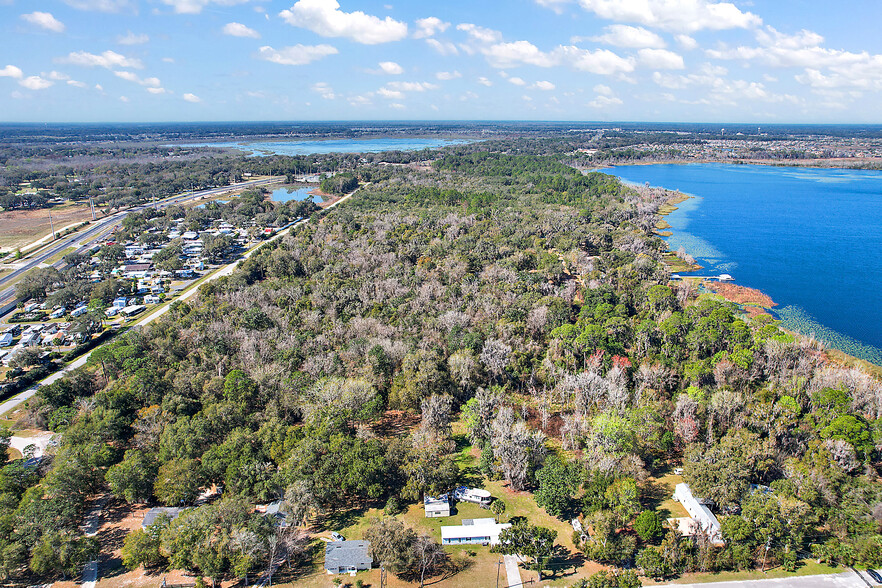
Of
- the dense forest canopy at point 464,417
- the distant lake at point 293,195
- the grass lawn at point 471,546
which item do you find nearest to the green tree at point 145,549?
the dense forest canopy at point 464,417

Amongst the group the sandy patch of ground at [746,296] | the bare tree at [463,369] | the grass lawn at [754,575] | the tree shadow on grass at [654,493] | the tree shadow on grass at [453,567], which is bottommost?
the tree shadow on grass at [453,567]

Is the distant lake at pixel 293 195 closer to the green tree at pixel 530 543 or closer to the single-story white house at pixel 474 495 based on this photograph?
the single-story white house at pixel 474 495

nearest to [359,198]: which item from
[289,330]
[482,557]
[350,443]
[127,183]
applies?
[289,330]

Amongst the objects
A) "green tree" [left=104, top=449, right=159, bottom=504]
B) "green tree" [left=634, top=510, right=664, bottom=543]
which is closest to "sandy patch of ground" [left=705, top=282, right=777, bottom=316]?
"green tree" [left=634, top=510, right=664, bottom=543]

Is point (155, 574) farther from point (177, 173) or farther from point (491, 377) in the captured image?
point (177, 173)

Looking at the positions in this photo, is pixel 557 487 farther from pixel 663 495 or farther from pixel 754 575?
pixel 754 575

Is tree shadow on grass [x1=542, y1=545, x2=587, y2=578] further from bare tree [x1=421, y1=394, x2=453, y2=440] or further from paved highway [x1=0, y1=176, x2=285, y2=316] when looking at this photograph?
paved highway [x1=0, y1=176, x2=285, y2=316]
